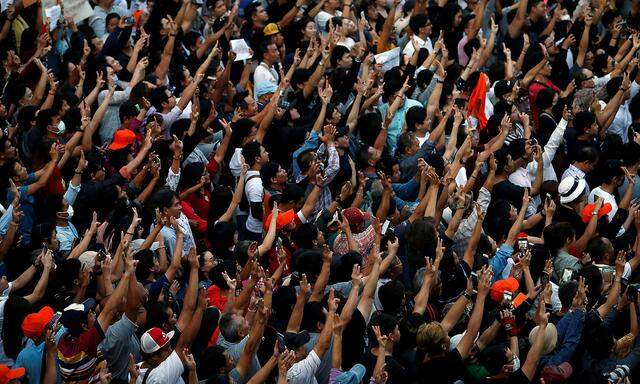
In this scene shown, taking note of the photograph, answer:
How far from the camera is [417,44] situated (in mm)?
13828

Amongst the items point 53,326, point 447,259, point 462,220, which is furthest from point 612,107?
point 53,326

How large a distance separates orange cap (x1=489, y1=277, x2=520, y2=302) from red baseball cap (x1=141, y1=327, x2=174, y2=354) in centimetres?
264

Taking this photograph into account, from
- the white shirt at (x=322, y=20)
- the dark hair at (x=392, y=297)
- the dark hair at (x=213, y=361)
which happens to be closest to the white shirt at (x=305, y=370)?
the dark hair at (x=213, y=361)

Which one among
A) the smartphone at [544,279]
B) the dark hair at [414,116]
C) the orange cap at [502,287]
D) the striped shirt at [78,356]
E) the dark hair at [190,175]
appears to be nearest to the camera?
the striped shirt at [78,356]

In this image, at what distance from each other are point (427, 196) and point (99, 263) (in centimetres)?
295

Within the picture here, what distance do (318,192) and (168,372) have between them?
9.66ft

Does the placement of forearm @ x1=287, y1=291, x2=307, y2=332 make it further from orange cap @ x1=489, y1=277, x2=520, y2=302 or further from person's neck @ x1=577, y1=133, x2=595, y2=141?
person's neck @ x1=577, y1=133, x2=595, y2=141

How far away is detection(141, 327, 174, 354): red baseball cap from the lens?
7898 millimetres

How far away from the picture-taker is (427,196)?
10625 millimetres

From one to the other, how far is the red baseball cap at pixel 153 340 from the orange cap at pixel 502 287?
8.65 ft

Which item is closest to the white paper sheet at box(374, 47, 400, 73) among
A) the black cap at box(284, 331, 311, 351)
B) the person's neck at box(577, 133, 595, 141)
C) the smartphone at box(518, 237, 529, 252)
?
the person's neck at box(577, 133, 595, 141)

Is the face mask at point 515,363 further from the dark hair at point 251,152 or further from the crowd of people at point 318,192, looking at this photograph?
the dark hair at point 251,152

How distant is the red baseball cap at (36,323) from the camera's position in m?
8.08

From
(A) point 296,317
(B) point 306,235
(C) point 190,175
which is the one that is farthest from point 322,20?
(A) point 296,317
